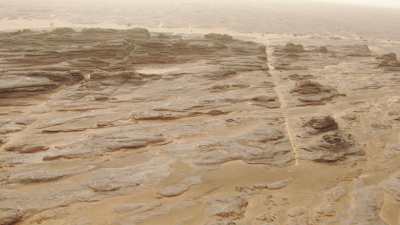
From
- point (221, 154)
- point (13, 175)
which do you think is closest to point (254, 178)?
point (221, 154)

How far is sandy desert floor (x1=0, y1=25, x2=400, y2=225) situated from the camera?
43.6ft

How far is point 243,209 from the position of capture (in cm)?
1329

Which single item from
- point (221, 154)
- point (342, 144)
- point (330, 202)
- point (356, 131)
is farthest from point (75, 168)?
point (356, 131)

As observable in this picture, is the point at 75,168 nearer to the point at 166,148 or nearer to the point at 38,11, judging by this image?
the point at 166,148

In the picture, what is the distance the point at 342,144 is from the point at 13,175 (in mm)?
12616

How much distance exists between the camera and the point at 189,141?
17.9 m

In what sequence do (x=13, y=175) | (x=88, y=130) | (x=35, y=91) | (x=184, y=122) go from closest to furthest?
(x=13, y=175), (x=88, y=130), (x=184, y=122), (x=35, y=91)

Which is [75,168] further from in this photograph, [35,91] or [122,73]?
[122,73]

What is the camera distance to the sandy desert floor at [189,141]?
1330 centimetres

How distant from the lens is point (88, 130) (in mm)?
18422

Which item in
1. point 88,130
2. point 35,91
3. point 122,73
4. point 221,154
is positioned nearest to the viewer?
point 221,154

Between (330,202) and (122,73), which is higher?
(122,73)

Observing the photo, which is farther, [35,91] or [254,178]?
[35,91]

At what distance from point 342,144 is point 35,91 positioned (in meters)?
15.4
